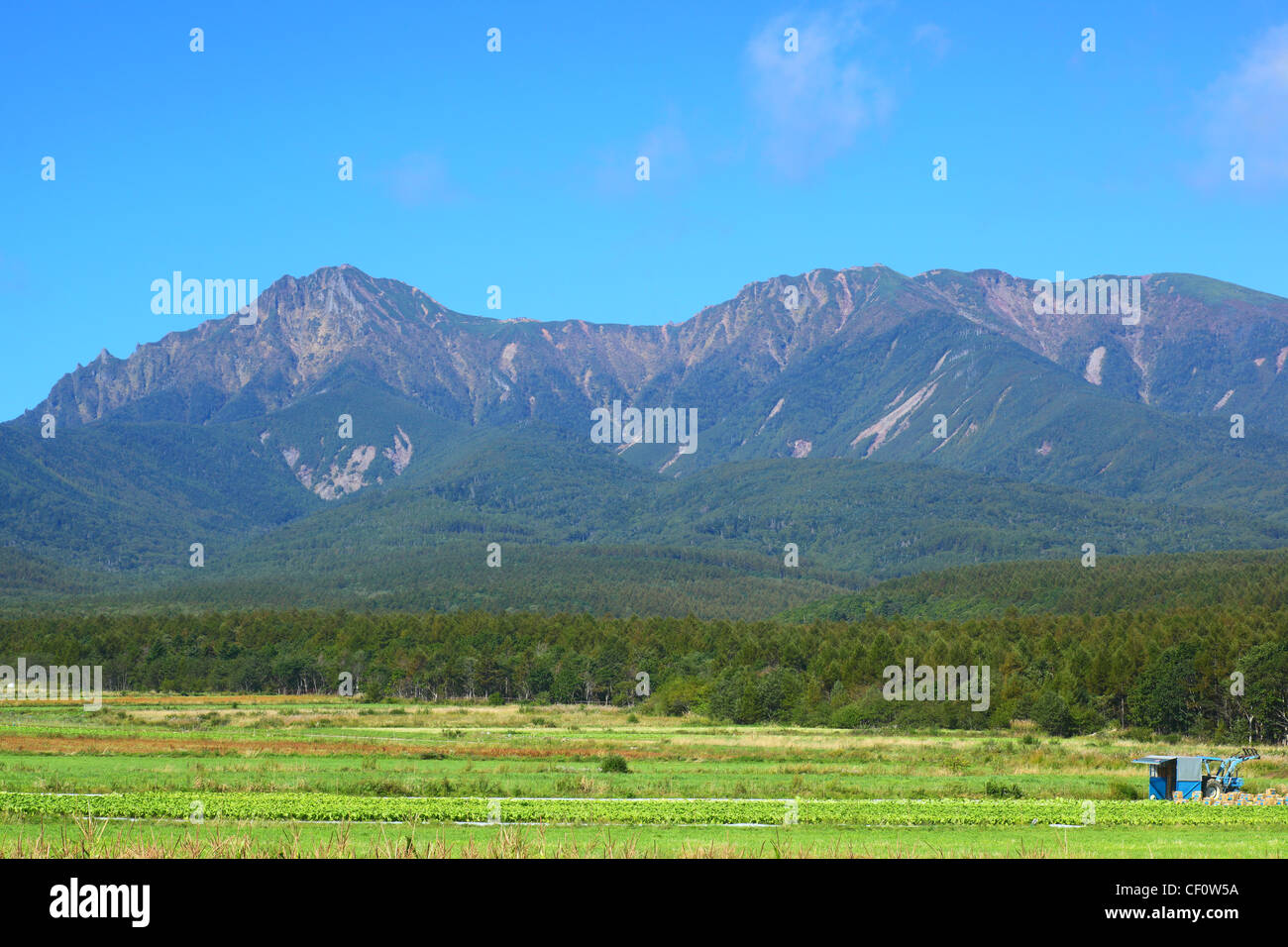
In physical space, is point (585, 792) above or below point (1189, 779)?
below

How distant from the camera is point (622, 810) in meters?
39.9

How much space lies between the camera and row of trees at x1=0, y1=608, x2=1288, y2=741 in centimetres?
9181

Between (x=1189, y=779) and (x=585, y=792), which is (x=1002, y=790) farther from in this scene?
(x=585, y=792)

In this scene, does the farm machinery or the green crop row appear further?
the farm machinery

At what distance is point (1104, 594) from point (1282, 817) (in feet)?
527

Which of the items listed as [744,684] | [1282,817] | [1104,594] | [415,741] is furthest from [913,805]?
[1104,594]

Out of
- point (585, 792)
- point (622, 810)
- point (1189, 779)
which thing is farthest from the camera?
point (585, 792)

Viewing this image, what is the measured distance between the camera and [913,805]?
42625 mm

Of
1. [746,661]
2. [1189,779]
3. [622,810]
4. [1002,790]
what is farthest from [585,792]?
[746,661]

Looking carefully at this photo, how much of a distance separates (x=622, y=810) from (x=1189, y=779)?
22.2 m

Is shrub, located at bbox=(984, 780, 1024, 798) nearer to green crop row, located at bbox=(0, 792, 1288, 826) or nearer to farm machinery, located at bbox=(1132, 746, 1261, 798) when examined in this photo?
green crop row, located at bbox=(0, 792, 1288, 826)

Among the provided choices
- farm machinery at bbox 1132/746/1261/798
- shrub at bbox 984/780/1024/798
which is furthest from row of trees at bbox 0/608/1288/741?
farm machinery at bbox 1132/746/1261/798

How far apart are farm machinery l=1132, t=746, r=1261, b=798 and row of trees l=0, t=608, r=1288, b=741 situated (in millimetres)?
42069
